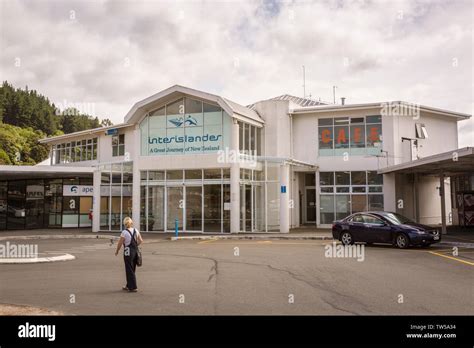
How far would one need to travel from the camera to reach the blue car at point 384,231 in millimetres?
17719

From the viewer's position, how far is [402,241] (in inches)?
705

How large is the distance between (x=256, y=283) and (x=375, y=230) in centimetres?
919

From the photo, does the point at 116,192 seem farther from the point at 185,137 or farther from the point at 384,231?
the point at 384,231

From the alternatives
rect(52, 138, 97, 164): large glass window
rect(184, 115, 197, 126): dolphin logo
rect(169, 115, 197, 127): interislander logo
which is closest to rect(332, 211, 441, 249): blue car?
rect(184, 115, 197, 126): dolphin logo

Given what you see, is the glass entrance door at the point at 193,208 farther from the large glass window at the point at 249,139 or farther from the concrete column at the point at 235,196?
the large glass window at the point at 249,139

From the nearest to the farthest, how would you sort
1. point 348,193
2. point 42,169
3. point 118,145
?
point 348,193 < point 42,169 < point 118,145

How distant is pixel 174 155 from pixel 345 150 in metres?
11.0

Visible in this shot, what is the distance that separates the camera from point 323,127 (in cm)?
3053

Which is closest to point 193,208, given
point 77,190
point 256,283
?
point 77,190

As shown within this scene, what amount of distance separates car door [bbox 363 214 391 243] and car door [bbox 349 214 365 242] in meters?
0.17
